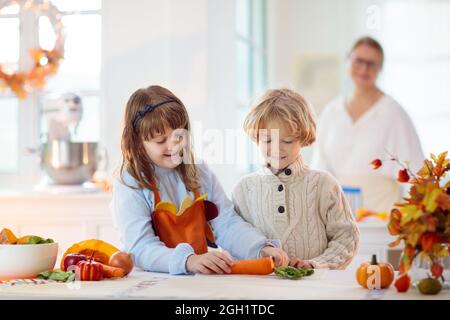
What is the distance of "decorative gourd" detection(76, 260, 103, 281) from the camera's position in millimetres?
1484

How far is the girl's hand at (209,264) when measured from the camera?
5.05ft

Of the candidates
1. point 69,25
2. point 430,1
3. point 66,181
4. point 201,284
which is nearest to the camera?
point 201,284

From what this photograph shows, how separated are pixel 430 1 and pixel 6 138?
8.00ft

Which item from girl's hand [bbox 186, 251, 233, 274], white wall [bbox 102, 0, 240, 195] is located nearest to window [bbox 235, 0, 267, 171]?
white wall [bbox 102, 0, 240, 195]

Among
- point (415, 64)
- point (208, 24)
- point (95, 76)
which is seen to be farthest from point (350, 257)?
point (415, 64)

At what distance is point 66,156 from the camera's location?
298 centimetres

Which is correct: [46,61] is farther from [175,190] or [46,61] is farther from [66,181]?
[175,190]

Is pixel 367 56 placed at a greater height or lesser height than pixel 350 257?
greater

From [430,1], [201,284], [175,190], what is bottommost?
[201,284]

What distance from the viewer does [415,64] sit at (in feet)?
14.8

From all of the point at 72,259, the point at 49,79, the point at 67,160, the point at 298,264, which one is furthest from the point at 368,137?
the point at 72,259

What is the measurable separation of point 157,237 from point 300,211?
37cm

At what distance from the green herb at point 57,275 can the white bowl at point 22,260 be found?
0.02 meters

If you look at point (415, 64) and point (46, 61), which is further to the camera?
point (415, 64)
